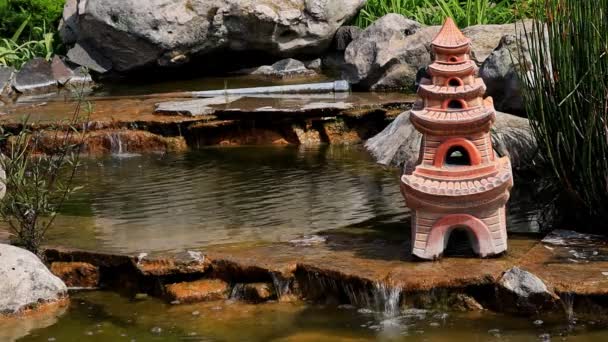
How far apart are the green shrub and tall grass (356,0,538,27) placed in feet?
14.0

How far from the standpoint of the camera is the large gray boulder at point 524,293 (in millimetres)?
5922

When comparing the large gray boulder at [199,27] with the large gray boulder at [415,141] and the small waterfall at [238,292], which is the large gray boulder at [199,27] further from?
the small waterfall at [238,292]

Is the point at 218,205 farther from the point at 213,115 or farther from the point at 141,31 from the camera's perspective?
the point at 141,31

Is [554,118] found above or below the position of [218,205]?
above

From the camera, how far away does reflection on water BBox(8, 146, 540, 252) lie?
24.4 feet

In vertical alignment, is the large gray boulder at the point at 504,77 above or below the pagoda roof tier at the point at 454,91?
below

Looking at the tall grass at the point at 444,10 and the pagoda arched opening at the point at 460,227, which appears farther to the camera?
the tall grass at the point at 444,10

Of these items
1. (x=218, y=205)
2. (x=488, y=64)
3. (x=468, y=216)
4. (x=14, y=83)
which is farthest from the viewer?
(x=14, y=83)

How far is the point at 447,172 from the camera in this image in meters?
6.37

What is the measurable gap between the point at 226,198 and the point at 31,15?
8.28m

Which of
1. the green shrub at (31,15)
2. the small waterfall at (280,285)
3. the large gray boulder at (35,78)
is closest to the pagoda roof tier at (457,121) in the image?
the small waterfall at (280,285)

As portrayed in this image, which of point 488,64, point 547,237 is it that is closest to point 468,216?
point 547,237

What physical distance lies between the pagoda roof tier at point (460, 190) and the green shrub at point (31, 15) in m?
10.5

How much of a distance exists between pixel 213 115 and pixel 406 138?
86.3 inches
